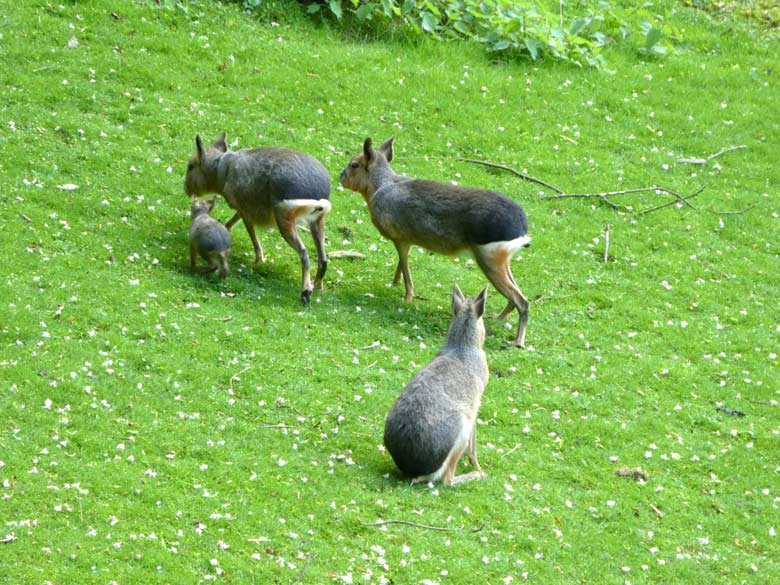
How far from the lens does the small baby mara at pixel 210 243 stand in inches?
444

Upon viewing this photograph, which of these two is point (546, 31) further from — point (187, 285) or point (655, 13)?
point (187, 285)

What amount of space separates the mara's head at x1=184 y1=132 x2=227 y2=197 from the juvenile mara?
161 centimetres

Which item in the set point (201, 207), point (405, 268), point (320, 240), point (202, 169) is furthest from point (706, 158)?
point (201, 207)

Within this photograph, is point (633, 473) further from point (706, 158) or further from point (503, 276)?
point (706, 158)

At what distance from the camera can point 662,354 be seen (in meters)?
11.9

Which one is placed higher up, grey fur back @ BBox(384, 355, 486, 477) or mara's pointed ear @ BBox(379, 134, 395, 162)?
mara's pointed ear @ BBox(379, 134, 395, 162)

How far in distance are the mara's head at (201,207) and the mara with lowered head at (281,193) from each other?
0.78 feet

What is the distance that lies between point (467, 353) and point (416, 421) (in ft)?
3.98

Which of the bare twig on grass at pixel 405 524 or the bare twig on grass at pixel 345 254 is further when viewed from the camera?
the bare twig on grass at pixel 345 254

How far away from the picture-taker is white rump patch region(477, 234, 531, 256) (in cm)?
1143

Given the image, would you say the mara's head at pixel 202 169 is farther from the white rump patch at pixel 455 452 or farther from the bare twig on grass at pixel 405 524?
the bare twig on grass at pixel 405 524

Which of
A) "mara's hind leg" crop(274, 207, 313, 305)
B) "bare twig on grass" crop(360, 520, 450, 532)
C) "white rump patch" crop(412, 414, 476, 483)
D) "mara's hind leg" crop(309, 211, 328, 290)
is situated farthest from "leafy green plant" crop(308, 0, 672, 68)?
"bare twig on grass" crop(360, 520, 450, 532)

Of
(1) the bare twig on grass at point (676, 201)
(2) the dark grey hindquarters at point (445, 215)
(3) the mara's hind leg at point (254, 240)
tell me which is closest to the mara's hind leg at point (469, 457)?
(2) the dark grey hindquarters at point (445, 215)

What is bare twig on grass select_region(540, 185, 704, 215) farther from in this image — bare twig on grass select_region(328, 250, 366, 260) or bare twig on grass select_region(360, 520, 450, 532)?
bare twig on grass select_region(360, 520, 450, 532)
